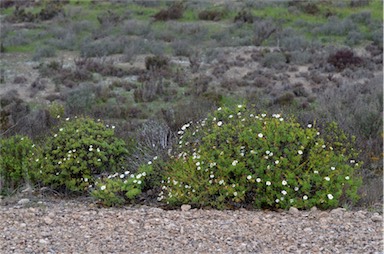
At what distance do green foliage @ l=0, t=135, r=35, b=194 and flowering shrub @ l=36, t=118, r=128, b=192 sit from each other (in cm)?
24

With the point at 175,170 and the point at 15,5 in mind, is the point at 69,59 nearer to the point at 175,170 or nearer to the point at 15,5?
the point at 15,5

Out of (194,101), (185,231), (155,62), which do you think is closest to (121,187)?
(185,231)

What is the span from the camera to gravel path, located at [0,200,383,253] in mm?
5238

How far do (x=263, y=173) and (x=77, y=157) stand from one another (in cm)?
216

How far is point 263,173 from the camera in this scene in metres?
6.59

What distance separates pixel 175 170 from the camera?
6.85m

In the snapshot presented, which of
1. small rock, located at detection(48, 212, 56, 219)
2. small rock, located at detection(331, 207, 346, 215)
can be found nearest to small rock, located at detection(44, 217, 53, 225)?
small rock, located at detection(48, 212, 56, 219)

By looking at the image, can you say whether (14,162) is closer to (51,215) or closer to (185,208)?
(51,215)

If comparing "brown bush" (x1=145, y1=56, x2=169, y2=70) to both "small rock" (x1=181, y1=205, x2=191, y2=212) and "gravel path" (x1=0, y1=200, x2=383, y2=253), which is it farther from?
"gravel path" (x1=0, y1=200, x2=383, y2=253)

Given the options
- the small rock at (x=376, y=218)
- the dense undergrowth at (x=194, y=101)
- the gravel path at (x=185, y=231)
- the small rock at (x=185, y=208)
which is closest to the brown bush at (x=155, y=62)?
the dense undergrowth at (x=194, y=101)

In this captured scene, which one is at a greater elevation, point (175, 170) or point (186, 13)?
point (175, 170)

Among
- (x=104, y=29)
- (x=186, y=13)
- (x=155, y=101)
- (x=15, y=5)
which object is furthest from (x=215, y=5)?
(x=155, y=101)

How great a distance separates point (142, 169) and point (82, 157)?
898 millimetres

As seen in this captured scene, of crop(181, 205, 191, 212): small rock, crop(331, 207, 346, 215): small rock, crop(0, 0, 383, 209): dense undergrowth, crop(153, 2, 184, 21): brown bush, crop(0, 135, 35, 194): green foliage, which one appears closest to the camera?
crop(331, 207, 346, 215): small rock
